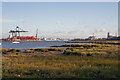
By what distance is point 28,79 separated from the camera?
43.0 feet

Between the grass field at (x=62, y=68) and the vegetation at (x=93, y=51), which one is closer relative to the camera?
the grass field at (x=62, y=68)

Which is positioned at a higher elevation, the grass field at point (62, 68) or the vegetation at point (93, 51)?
the vegetation at point (93, 51)

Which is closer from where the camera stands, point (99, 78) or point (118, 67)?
point (99, 78)

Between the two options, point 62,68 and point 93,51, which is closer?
point 62,68

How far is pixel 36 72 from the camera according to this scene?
1538cm

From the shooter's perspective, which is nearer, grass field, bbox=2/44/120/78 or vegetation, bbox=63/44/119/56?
grass field, bbox=2/44/120/78

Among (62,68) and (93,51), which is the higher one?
(93,51)

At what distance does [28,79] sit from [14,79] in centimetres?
115

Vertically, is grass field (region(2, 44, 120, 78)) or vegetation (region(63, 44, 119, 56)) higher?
vegetation (region(63, 44, 119, 56))

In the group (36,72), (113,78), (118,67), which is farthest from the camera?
(36,72)

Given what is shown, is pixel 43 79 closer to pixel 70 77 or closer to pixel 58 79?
pixel 58 79

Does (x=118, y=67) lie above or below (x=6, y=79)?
above

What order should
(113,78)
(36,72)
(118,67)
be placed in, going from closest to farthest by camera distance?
(113,78) < (118,67) < (36,72)

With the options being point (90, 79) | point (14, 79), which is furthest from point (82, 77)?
point (14, 79)
